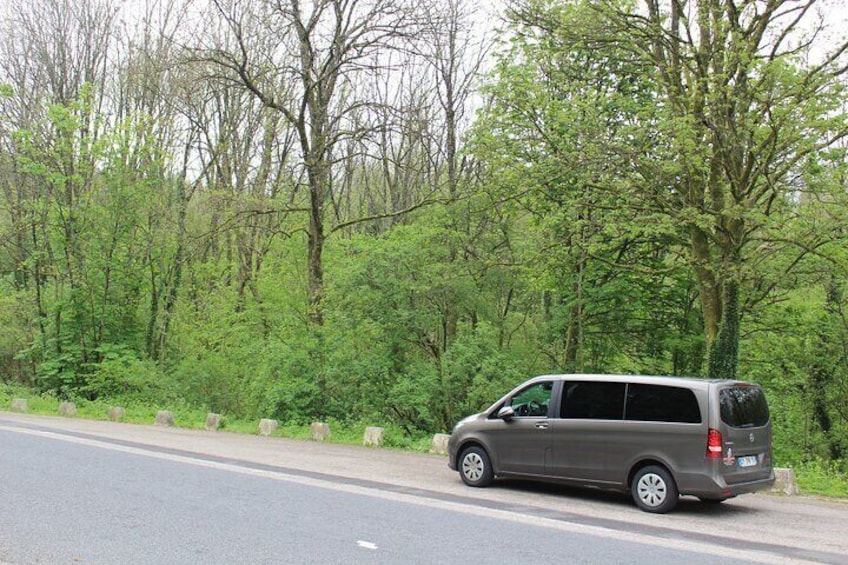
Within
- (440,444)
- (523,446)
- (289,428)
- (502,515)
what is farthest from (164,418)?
(502,515)

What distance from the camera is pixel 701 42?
1675cm

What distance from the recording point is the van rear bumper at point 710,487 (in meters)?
8.86

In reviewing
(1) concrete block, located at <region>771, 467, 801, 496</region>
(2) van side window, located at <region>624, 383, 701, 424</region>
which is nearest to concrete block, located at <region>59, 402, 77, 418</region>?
(2) van side window, located at <region>624, 383, 701, 424</region>

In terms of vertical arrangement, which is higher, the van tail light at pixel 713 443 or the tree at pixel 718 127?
the tree at pixel 718 127

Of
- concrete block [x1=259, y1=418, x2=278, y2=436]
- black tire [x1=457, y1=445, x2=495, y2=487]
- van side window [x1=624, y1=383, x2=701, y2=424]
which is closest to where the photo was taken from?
van side window [x1=624, y1=383, x2=701, y2=424]

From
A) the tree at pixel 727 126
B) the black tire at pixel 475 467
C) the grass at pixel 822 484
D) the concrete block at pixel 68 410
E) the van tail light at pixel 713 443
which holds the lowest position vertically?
the concrete block at pixel 68 410

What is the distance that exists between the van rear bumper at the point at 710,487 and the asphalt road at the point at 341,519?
319mm

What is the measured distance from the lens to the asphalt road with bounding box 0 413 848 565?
6727 millimetres

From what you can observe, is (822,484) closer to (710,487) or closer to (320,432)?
(710,487)

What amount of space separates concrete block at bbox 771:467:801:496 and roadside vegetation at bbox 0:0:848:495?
97 cm

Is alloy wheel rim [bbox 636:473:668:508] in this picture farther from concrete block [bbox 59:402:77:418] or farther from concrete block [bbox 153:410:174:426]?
concrete block [bbox 59:402:77:418]

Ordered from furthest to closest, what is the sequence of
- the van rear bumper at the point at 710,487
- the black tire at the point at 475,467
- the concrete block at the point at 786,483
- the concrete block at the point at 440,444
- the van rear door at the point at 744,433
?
1. the concrete block at the point at 440,444
2. the concrete block at the point at 786,483
3. the black tire at the point at 475,467
4. the van rear door at the point at 744,433
5. the van rear bumper at the point at 710,487

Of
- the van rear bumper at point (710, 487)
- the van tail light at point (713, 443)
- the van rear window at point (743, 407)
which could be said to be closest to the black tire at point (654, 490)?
the van rear bumper at point (710, 487)

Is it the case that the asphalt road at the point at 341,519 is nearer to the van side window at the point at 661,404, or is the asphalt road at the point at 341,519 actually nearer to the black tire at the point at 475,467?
the black tire at the point at 475,467
